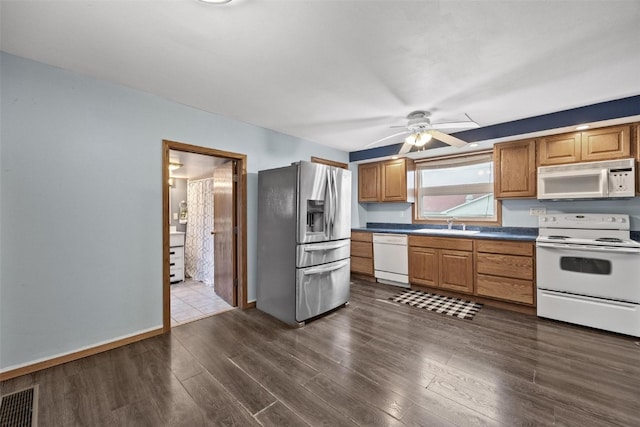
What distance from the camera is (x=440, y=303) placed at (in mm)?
3551

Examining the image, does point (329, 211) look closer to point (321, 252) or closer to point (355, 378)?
point (321, 252)

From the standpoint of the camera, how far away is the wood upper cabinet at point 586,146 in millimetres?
2846

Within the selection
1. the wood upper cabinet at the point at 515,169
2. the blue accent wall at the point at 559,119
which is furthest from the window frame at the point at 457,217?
the blue accent wall at the point at 559,119

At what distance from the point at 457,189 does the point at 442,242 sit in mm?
1125

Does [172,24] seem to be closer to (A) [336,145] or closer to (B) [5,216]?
(B) [5,216]

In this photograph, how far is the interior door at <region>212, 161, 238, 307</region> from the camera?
347 centimetres

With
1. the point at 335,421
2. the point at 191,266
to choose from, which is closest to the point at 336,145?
the point at 191,266

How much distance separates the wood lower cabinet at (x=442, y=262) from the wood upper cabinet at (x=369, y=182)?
1.23 metres

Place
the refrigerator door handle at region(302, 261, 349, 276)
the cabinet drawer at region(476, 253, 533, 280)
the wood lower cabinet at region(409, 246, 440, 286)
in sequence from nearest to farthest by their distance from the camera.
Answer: the refrigerator door handle at region(302, 261, 349, 276)
the cabinet drawer at region(476, 253, 533, 280)
the wood lower cabinet at region(409, 246, 440, 286)

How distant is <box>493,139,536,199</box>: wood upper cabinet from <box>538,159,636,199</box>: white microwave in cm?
15

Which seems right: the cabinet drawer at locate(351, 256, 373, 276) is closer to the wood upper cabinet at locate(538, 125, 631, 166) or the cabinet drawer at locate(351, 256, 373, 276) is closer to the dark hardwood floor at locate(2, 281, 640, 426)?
the dark hardwood floor at locate(2, 281, 640, 426)

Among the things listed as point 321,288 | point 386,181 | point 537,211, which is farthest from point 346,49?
point 537,211

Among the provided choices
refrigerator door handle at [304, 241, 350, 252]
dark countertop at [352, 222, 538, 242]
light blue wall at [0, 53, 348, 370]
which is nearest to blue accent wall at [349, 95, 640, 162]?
dark countertop at [352, 222, 538, 242]

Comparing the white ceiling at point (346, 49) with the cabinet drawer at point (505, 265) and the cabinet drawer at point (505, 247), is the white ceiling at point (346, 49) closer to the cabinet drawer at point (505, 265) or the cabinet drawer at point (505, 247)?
the cabinet drawer at point (505, 247)
